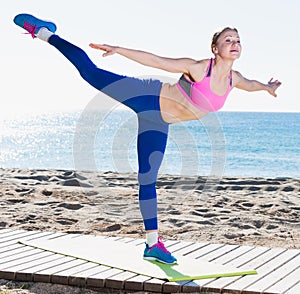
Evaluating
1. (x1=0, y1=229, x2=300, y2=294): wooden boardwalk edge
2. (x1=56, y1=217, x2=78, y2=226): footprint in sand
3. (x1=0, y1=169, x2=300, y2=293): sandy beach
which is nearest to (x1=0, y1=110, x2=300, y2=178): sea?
(x1=0, y1=169, x2=300, y2=293): sandy beach

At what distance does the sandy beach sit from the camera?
6242 mm

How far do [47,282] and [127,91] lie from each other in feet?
4.69

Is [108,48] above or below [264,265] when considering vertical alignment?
above

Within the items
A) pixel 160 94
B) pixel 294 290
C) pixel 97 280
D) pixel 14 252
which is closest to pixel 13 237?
pixel 14 252

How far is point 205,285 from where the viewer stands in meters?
4.07

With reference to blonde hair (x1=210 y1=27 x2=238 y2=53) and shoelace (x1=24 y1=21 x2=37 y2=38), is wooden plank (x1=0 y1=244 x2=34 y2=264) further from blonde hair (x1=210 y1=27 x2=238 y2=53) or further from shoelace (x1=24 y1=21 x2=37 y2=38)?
blonde hair (x1=210 y1=27 x2=238 y2=53)

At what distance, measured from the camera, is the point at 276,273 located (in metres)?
4.36

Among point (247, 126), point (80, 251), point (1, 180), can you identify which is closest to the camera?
point (80, 251)

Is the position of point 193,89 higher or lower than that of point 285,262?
higher

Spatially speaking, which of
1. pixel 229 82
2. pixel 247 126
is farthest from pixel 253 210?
pixel 247 126

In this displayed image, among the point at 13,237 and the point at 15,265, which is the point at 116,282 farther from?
the point at 13,237

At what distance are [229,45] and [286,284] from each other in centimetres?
Answer: 162

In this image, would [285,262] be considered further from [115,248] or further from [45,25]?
[45,25]

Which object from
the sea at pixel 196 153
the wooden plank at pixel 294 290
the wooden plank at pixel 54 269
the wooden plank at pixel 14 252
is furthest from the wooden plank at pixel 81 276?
the sea at pixel 196 153
